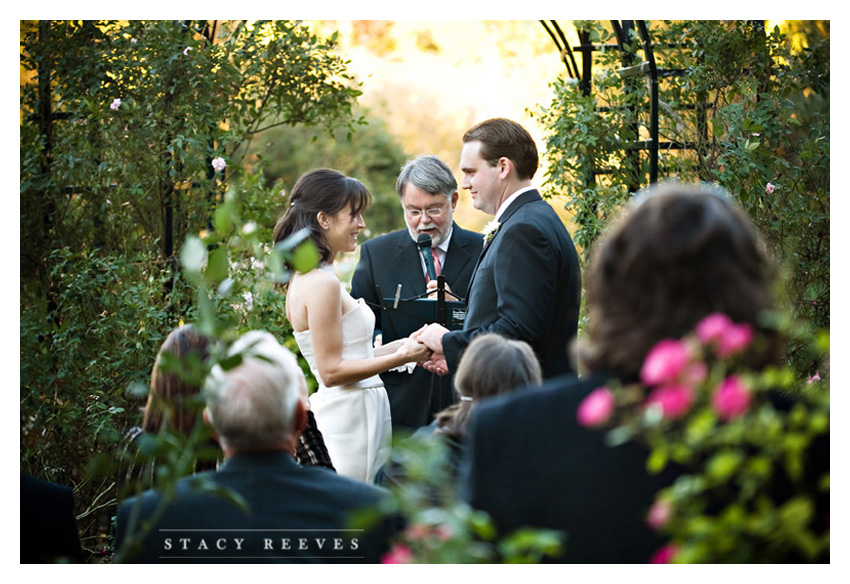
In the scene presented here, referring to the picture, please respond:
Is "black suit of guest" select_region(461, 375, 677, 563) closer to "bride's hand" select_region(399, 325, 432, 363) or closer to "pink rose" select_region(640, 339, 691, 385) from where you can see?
"pink rose" select_region(640, 339, 691, 385)

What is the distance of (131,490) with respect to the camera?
1894 mm

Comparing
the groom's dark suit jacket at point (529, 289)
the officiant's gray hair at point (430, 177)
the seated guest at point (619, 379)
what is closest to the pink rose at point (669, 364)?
the seated guest at point (619, 379)

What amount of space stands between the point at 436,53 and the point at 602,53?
759 cm

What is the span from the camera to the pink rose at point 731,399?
1074 mm

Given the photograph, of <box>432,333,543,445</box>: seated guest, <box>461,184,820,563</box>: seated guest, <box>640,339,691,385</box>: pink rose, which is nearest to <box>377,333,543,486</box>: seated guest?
<box>432,333,543,445</box>: seated guest

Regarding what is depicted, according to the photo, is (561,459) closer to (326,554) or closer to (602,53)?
(326,554)

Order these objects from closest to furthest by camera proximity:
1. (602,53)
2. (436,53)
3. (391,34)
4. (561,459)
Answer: (561,459) < (602,53) < (391,34) < (436,53)

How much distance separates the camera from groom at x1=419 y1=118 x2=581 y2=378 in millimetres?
2746

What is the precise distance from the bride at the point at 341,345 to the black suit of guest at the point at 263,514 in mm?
1233

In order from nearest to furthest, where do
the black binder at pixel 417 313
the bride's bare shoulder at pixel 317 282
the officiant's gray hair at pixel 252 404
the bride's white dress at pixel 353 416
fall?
the officiant's gray hair at pixel 252 404
the bride's bare shoulder at pixel 317 282
the bride's white dress at pixel 353 416
the black binder at pixel 417 313

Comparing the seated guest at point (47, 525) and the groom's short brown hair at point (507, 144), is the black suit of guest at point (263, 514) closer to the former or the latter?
the seated guest at point (47, 525)

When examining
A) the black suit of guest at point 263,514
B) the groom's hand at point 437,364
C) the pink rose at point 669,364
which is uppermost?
the pink rose at point 669,364

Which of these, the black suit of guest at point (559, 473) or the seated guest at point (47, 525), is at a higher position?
the black suit of guest at point (559, 473)
